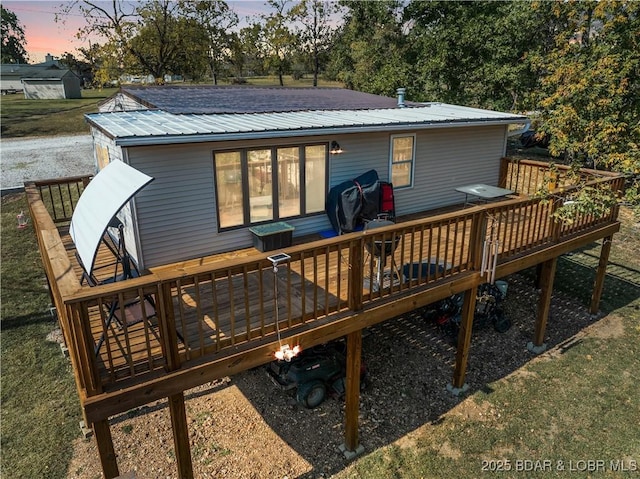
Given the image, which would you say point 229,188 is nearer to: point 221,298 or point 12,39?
point 221,298

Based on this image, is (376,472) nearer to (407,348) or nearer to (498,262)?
(407,348)

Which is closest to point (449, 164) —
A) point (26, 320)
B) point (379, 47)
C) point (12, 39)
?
point (26, 320)

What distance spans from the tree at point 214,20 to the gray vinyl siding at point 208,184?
73.4ft

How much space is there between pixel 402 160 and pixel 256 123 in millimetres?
3547

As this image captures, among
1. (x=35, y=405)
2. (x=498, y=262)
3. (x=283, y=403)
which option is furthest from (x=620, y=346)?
(x=35, y=405)

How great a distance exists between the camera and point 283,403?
7191mm

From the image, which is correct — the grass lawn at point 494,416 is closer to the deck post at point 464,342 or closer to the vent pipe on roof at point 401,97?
the deck post at point 464,342

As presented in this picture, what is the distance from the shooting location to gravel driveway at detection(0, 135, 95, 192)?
19531 millimetres

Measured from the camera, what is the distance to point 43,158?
890 inches

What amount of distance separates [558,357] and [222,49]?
30.4 m

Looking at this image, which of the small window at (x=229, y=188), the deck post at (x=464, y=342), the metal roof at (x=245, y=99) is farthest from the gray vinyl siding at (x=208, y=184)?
the deck post at (x=464, y=342)

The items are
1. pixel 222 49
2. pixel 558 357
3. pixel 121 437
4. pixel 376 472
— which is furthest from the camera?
pixel 222 49

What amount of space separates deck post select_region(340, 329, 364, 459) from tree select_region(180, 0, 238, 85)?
26.3 meters

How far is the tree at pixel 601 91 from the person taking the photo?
32.5 feet
